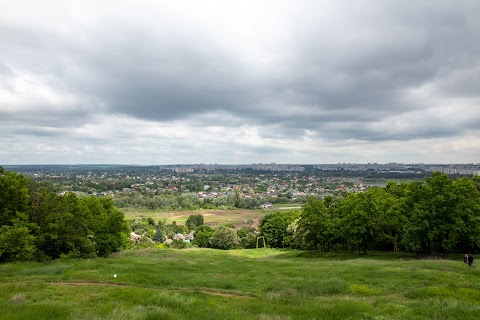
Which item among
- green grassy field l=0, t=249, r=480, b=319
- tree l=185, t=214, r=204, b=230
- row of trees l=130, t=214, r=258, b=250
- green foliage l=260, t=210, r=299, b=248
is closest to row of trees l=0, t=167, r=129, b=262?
green grassy field l=0, t=249, r=480, b=319

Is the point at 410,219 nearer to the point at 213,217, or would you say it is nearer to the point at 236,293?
the point at 236,293

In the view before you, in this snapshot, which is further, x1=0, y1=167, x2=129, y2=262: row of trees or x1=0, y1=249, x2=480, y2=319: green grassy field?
x1=0, y1=167, x2=129, y2=262: row of trees

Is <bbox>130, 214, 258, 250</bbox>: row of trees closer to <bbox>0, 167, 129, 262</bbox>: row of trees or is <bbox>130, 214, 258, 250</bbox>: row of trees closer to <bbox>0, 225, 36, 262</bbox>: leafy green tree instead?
<bbox>0, 167, 129, 262</bbox>: row of trees

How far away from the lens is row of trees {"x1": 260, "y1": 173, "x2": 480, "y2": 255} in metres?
35.4

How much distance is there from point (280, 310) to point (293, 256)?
111ft

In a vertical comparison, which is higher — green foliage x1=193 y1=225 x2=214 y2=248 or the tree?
green foliage x1=193 y1=225 x2=214 y2=248

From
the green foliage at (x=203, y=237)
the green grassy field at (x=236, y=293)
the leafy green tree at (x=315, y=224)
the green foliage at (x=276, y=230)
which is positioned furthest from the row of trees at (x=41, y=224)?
the green foliage at (x=203, y=237)

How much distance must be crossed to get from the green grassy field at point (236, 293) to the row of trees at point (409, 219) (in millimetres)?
8644

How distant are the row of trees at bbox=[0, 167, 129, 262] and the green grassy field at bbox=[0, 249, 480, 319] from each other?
2.92 meters

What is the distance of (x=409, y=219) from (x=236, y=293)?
2767cm

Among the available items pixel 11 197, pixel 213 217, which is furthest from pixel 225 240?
pixel 213 217

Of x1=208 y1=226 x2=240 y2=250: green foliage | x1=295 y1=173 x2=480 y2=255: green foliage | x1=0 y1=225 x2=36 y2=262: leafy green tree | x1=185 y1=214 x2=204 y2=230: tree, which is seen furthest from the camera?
x1=185 y1=214 x2=204 y2=230: tree

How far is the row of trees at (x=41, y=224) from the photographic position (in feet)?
94.5

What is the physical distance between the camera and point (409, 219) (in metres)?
38.4
